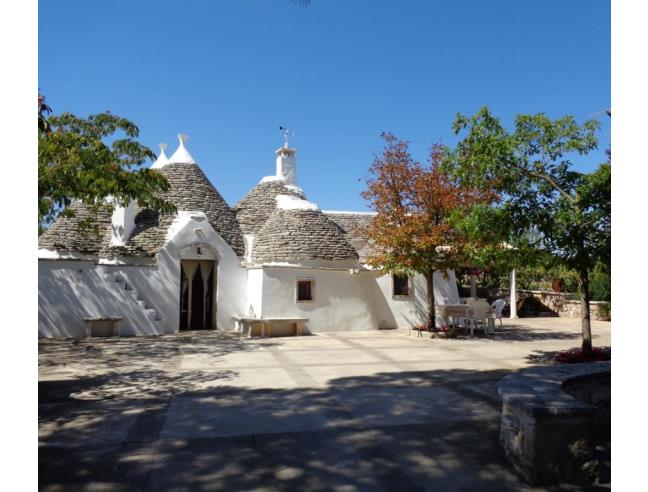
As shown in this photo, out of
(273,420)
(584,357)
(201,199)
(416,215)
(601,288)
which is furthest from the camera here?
(601,288)

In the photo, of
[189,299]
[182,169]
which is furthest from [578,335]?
[182,169]

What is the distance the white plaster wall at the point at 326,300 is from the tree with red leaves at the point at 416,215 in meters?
2.12

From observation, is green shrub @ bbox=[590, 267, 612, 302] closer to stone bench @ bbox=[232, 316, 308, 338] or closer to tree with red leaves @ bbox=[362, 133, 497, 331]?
tree with red leaves @ bbox=[362, 133, 497, 331]

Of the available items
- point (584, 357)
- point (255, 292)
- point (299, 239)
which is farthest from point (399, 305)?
point (584, 357)

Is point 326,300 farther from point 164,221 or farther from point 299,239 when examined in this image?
point 164,221

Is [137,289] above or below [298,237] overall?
below

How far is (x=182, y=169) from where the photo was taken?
1958 centimetres

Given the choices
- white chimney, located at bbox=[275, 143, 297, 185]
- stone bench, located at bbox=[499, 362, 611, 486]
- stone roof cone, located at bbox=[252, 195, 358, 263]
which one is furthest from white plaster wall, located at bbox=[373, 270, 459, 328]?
stone bench, located at bbox=[499, 362, 611, 486]

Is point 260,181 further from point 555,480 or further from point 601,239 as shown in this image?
point 555,480

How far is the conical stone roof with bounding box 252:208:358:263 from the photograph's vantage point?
56.5 feet

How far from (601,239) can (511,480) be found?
5.55m

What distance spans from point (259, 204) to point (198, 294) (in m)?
5.46

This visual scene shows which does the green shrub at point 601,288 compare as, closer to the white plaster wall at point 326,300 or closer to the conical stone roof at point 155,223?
the white plaster wall at point 326,300

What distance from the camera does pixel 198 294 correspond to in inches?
680
